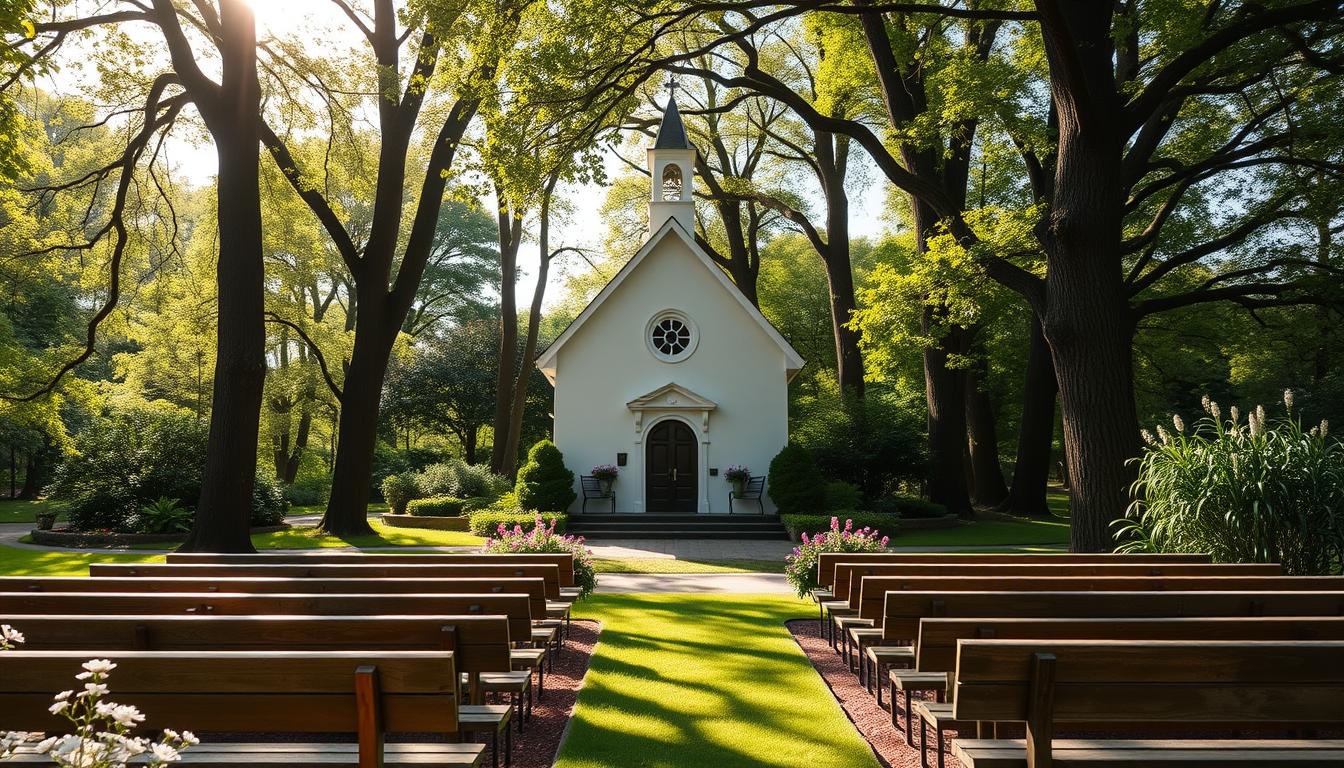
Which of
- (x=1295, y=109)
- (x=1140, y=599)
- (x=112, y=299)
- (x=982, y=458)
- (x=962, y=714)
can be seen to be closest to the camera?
(x=962, y=714)

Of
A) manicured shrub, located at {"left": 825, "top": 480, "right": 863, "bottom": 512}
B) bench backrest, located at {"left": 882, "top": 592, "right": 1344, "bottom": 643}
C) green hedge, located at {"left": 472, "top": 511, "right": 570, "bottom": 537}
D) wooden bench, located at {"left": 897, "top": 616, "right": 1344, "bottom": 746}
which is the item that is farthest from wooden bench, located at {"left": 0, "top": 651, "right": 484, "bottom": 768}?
manicured shrub, located at {"left": 825, "top": 480, "right": 863, "bottom": 512}

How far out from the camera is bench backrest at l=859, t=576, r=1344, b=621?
18.6ft

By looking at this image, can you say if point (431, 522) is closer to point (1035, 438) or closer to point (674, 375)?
point (674, 375)

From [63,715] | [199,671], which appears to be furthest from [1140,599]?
[63,715]

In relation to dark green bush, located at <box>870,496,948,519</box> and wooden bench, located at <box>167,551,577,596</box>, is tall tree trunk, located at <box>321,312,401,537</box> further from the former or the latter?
dark green bush, located at <box>870,496,948,519</box>

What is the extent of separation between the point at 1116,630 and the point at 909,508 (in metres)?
19.4

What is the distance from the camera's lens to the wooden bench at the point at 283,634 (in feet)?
13.0

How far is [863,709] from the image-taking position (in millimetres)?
6234

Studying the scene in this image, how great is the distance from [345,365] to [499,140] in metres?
25.3

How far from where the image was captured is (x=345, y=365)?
34.5 meters

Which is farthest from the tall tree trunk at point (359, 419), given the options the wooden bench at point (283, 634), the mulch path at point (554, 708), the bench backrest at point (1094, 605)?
the bench backrest at point (1094, 605)

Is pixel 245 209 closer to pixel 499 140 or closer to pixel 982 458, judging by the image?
pixel 499 140

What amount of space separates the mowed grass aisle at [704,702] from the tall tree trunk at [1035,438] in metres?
19.1

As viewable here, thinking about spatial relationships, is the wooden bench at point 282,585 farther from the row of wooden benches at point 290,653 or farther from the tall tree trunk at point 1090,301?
the tall tree trunk at point 1090,301
